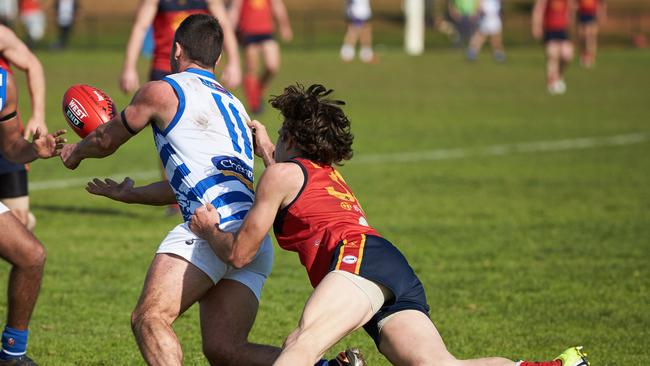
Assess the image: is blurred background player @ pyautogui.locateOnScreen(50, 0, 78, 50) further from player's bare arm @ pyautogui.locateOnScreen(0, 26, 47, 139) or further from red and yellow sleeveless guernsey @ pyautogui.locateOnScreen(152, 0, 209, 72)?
player's bare arm @ pyautogui.locateOnScreen(0, 26, 47, 139)

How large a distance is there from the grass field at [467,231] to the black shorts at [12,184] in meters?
0.75

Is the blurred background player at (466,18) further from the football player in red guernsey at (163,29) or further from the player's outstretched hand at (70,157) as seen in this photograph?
the player's outstretched hand at (70,157)

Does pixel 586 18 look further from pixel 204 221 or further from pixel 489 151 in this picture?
pixel 204 221

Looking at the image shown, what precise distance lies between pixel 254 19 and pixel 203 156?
13.8 meters

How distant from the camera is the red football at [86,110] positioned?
5.96m

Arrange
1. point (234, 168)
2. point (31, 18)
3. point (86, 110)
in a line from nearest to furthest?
point (234, 168), point (86, 110), point (31, 18)

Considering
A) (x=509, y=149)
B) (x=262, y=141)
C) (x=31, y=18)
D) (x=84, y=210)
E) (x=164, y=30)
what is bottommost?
(x=31, y=18)

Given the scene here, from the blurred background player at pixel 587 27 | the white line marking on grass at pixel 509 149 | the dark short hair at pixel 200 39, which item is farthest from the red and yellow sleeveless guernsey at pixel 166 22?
the blurred background player at pixel 587 27

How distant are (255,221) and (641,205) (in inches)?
318

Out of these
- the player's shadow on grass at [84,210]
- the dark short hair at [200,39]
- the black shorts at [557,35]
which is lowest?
the black shorts at [557,35]

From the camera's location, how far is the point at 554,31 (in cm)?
2417

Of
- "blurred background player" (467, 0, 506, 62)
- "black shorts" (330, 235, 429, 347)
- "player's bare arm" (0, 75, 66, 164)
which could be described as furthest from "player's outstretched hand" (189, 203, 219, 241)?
"blurred background player" (467, 0, 506, 62)

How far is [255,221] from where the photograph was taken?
194 inches

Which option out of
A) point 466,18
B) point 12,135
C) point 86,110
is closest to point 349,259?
point 86,110
